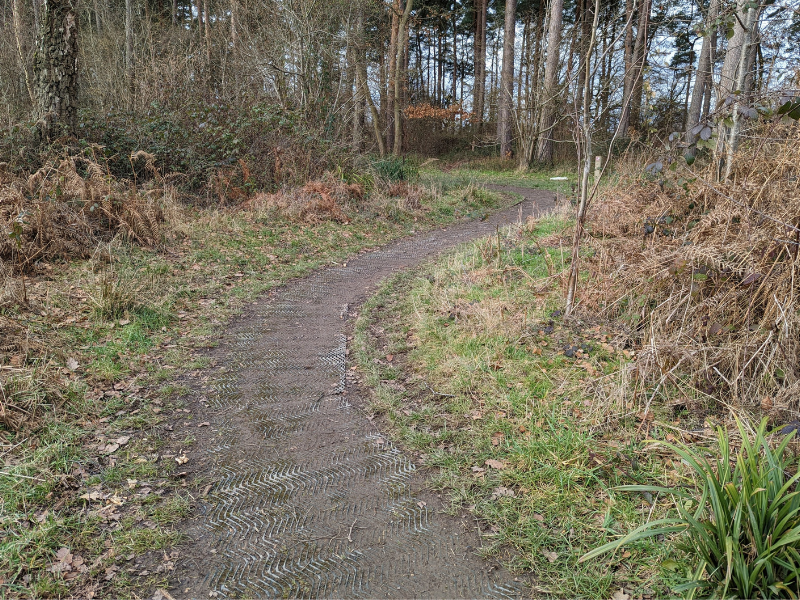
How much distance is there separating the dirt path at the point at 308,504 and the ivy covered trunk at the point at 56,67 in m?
6.65

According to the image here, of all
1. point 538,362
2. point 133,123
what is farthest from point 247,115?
point 538,362

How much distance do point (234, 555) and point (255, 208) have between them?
8040 millimetres

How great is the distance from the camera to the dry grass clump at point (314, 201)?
9.97m

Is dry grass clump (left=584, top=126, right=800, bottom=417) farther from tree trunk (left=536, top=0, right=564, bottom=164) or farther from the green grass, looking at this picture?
tree trunk (left=536, top=0, right=564, bottom=164)

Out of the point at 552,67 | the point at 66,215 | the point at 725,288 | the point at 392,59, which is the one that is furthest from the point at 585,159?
the point at 392,59

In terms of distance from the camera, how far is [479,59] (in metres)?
24.1

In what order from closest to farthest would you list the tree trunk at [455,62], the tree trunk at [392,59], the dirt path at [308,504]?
the dirt path at [308,504] < the tree trunk at [392,59] < the tree trunk at [455,62]

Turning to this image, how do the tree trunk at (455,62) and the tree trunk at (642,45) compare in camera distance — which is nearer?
the tree trunk at (642,45)

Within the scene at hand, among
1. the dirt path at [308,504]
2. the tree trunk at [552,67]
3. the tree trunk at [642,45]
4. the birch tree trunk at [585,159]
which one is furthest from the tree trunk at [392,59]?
the dirt path at [308,504]

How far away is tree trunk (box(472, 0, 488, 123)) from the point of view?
23.3 metres

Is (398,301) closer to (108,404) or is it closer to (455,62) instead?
(108,404)

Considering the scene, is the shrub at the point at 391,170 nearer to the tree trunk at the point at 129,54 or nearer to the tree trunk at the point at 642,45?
the tree trunk at the point at 129,54

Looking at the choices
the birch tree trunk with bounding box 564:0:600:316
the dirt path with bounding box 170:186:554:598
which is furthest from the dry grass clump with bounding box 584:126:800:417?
the dirt path with bounding box 170:186:554:598

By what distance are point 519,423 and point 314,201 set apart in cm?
762
